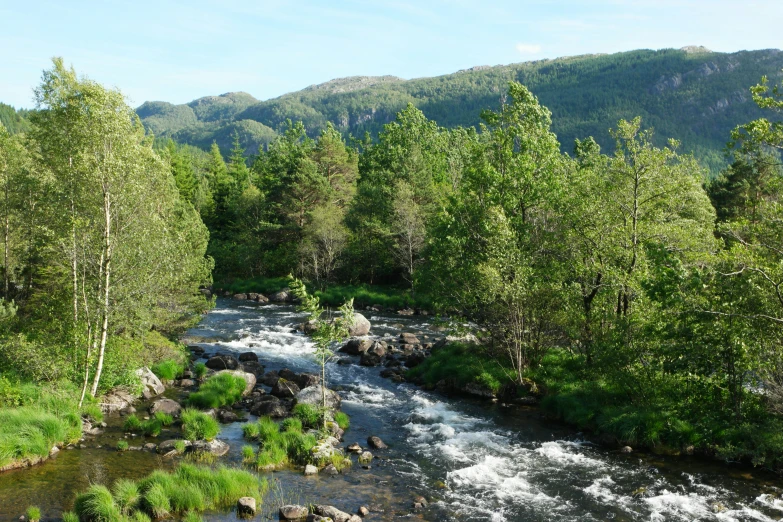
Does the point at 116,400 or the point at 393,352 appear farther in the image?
the point at 393,352

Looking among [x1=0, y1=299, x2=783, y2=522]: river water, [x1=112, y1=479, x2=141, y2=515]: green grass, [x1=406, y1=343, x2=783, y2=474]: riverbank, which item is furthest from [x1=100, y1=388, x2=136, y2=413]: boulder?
[x1=406, y1=343, x2=783, y2=474]: riverbank

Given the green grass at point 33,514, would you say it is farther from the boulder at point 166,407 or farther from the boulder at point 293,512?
the boulder at point 166,407

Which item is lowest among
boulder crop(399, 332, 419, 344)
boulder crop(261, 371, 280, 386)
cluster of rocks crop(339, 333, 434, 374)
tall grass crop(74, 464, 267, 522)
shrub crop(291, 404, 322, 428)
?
boulder crop(399, 332, 419, 344)

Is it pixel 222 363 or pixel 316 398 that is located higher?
pixel 316 398

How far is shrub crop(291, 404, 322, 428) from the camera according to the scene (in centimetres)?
2575

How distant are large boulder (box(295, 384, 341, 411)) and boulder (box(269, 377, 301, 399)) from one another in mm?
1544

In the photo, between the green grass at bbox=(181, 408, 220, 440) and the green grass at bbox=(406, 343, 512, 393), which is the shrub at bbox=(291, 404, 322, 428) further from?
the green grass at bbox=(406, 343, 512, 393)

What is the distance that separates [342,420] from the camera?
26.5m

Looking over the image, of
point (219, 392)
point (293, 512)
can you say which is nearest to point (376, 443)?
point (293, 512)

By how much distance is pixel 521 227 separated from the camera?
33.4m

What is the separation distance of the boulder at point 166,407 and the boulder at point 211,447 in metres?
4.93

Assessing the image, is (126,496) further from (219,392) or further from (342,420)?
(219,392)

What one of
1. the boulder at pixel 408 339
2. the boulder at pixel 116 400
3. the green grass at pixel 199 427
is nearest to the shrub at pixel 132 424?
the green grass at pixel 199 427

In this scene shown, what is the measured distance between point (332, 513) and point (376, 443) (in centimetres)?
695
